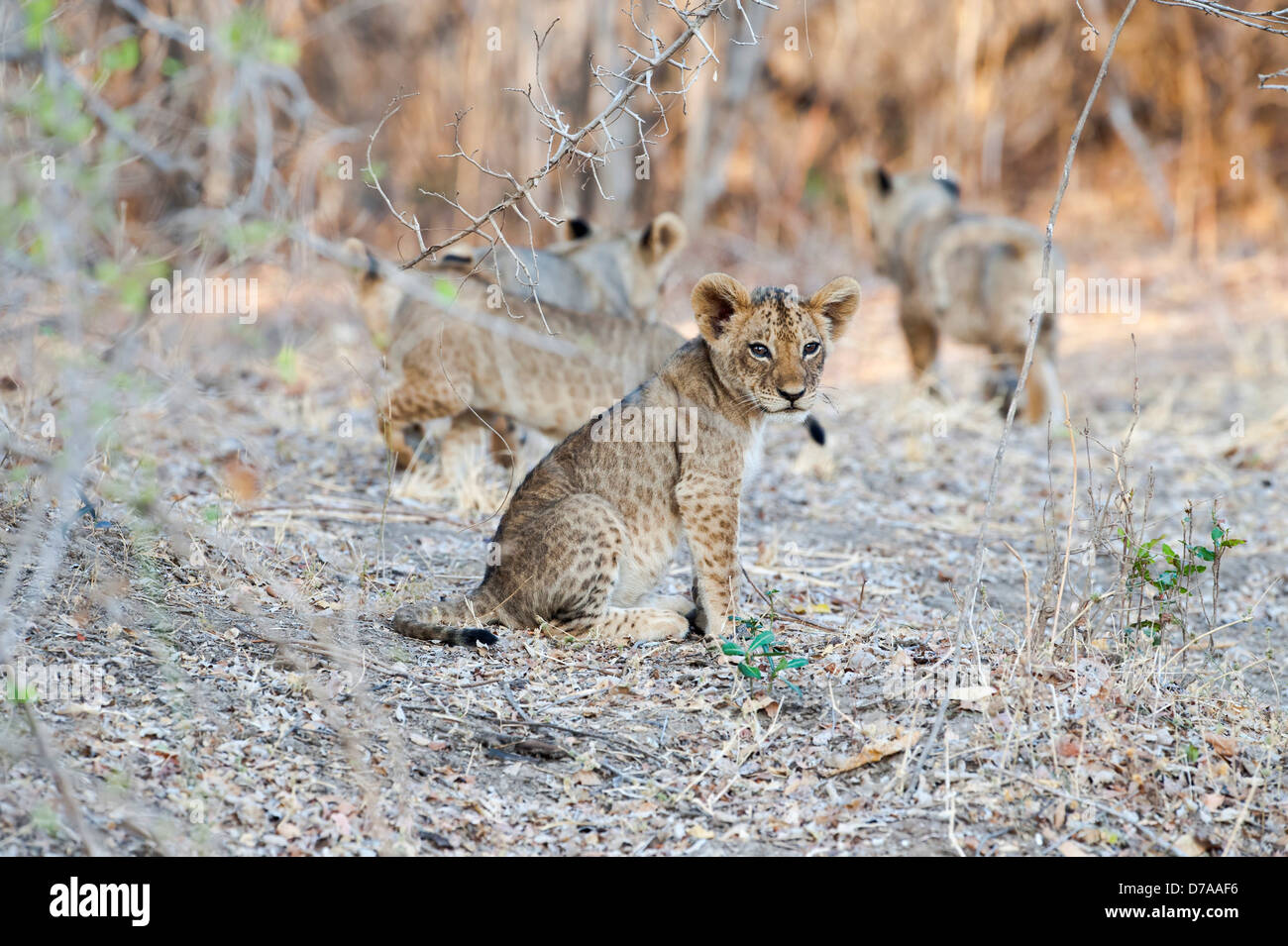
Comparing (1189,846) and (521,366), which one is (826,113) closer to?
(521,366)

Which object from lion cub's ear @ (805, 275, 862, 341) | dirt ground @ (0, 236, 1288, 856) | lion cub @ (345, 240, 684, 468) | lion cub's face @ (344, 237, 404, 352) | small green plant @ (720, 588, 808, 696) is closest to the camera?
dirt ground @ (0, 236, 1288, 856)

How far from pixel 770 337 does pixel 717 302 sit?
0.29 meters

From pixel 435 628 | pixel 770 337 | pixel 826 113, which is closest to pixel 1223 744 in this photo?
pixel 770 337

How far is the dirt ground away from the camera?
392 centimetres

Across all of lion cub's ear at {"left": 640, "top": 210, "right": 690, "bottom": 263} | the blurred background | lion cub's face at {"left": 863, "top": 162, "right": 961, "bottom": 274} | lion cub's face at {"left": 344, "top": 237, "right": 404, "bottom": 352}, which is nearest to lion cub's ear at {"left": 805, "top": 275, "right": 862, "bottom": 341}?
lion cub's ear at {"left": 640, "top": 210, "right": 690, "bottom": 263}

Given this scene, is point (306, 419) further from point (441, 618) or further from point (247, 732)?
point (247, 732)

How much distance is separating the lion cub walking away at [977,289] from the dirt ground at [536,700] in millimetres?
3354

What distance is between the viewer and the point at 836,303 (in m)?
5.57

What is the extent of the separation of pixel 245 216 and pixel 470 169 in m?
5.11

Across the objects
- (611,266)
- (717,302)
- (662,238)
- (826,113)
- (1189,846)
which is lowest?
(1189,846)

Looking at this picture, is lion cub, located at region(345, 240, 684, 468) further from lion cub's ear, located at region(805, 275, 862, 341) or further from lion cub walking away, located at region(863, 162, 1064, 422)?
lion cub walking away, located at region(863, 162, 1064, 422)

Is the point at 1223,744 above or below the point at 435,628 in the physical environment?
below
